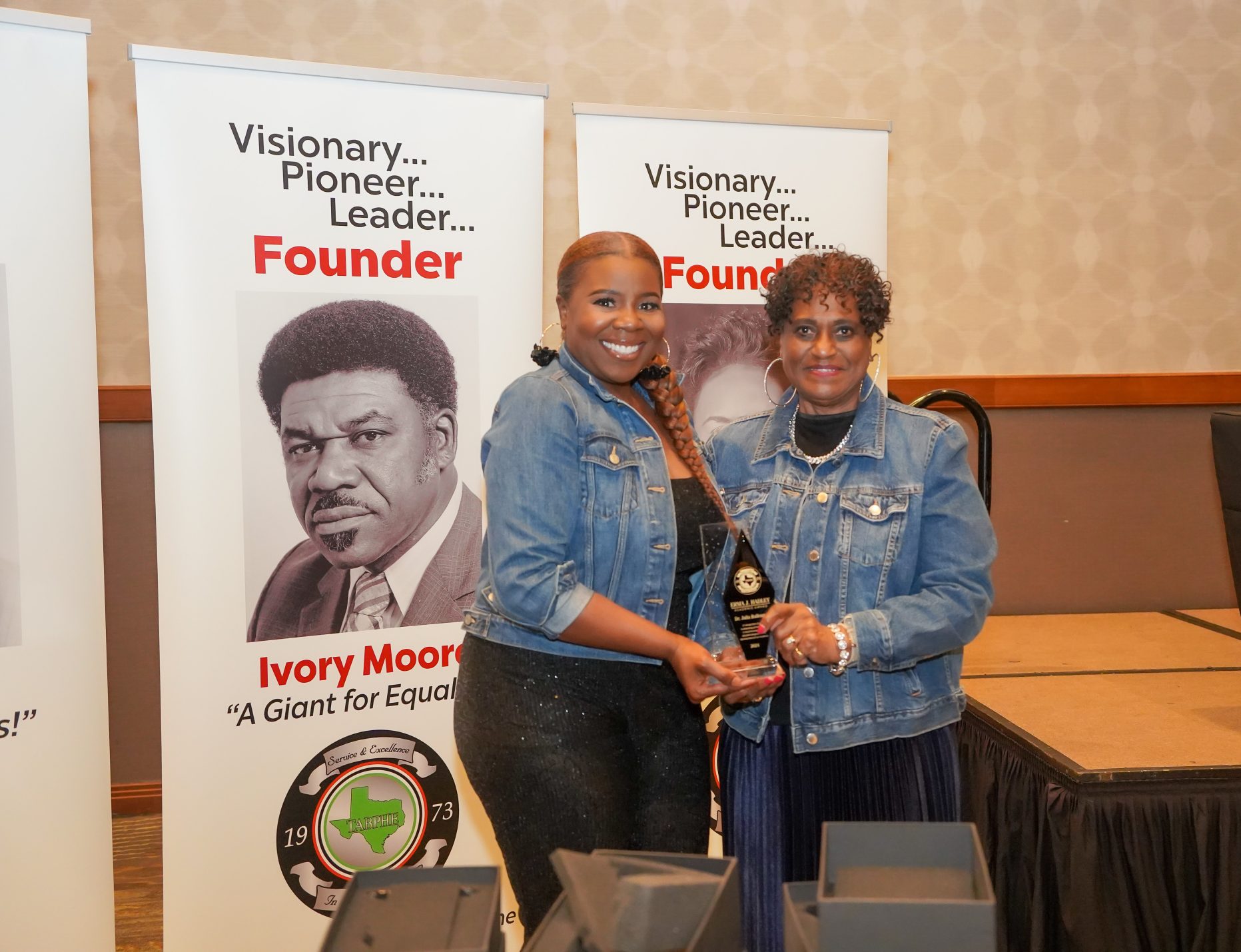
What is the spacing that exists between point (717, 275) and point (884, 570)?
1406 millimetres

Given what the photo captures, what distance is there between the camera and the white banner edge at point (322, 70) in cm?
229

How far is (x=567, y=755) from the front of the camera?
150 centimetres

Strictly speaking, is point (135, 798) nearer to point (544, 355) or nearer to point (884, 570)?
point (544, 355)

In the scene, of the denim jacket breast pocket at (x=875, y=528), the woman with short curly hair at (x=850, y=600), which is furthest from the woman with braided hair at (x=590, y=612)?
the denim jacket breast pocket at (x=875, y=528)

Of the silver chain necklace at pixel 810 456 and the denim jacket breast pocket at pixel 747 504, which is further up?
the silver chain necklace at pixel 810 456

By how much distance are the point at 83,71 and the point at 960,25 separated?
112 inches

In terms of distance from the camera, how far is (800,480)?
67.7 inches

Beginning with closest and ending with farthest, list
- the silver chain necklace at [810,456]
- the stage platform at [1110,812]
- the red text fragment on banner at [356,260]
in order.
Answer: the silver chain necklace at [810,456]
the stage platform at [1110,812]
the red text fragment on banner at [356,260]

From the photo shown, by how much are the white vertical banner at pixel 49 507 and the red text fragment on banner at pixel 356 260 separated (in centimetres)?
38

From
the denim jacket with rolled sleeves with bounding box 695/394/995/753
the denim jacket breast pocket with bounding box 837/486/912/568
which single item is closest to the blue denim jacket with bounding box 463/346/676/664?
the denim jacket with rolled sleeves with bounding box 695/394/995/753

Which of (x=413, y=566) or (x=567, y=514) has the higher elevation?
(x=567, y=514)

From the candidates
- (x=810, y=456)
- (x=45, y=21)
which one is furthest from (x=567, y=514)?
(x=45, y=21)

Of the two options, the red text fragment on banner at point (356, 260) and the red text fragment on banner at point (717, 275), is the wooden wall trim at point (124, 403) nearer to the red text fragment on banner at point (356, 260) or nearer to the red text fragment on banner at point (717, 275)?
the red text fragment on banner at point (356, 260)

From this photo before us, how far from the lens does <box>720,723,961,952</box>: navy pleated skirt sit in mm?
1662
